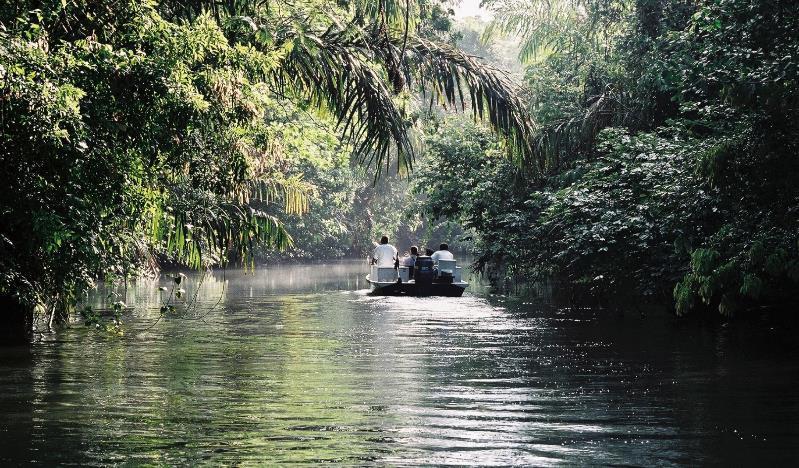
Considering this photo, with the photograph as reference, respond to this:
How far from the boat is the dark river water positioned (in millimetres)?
7876

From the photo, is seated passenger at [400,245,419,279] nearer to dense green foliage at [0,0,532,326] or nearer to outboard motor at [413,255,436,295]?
outboard motor at [413,255,436,295]

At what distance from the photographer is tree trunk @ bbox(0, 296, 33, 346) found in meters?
17.8

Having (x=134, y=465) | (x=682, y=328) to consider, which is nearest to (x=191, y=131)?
(x=134, y=465)

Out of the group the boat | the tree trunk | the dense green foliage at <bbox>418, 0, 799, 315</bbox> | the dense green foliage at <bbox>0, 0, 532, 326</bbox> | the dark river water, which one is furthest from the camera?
the boat

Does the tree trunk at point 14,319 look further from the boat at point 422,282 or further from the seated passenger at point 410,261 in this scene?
the seated passenger at point 410,261

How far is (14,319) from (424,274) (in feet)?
45.3

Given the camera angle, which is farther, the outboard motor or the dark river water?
the outboard motor

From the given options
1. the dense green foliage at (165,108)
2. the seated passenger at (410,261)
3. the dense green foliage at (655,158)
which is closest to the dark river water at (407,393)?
the dense green foliage at (655,158)

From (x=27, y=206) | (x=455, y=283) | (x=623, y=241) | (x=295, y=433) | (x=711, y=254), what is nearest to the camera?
(x=295, y=433)

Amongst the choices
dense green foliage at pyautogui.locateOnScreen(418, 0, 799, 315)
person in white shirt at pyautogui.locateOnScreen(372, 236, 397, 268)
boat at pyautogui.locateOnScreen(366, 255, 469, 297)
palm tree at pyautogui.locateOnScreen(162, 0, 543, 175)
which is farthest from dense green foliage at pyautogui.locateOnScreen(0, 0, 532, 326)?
person in white shirt at pyautogui.locateOnScreen(372, 236, 397, 268)

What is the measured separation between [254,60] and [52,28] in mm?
1915

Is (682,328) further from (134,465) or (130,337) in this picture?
(134,465)

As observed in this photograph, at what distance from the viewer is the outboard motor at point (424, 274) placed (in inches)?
1190

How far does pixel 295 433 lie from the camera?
9.41 meters
